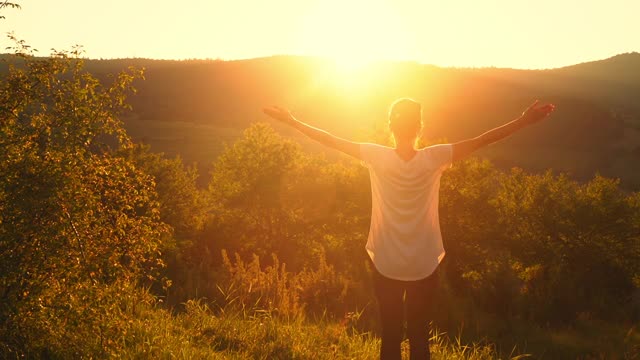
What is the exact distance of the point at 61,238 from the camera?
5504 mm

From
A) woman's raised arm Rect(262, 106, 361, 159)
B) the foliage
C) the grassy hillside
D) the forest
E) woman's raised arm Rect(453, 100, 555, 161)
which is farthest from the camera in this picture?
the grassy hillside

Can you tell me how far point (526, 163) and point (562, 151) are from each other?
12.7m

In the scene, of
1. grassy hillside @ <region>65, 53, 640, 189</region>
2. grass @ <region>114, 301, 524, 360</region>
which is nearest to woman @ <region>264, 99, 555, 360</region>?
grass @ <region>114, 301, 524, 360</region>

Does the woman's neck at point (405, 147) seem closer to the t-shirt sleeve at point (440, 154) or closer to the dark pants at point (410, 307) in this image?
the t-shirt sleeve at point (440, 154)

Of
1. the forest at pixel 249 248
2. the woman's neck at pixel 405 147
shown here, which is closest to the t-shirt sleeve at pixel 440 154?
the woman's neck at pixel 405 147

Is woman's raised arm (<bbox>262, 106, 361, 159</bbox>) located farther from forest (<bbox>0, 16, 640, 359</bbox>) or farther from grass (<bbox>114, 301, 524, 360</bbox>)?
grass (<bbox>114, 301, 524, 360</bbox>)

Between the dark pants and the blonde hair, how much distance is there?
946mm

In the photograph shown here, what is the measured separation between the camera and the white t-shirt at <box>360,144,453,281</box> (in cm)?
370

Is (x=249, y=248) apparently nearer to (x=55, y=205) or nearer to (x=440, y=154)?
(x=55, y=205)

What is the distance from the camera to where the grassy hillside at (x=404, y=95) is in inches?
3600

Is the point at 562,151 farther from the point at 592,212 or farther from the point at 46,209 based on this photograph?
the point at 46,209

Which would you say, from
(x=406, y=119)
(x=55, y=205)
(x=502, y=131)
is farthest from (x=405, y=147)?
(x=55, y=205)

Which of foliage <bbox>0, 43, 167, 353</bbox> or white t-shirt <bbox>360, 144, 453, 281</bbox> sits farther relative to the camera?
foliage <bbox>0, 43, 167, 353</bbox>

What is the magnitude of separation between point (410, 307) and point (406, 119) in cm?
125
